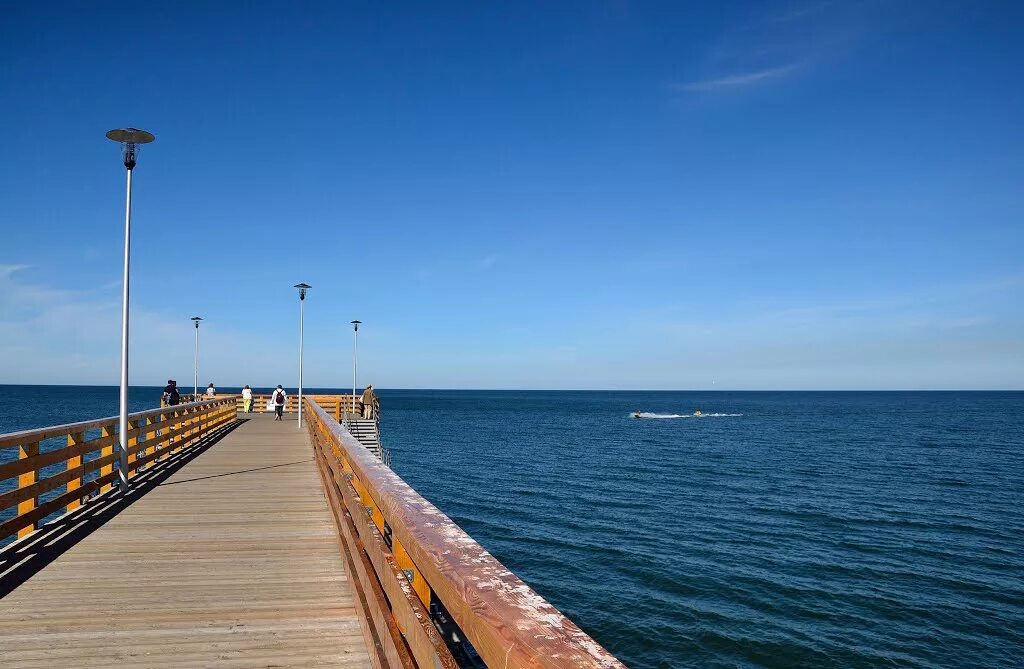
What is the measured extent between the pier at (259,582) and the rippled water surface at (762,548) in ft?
25.2

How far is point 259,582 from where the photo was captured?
5238mm

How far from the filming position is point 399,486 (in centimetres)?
363

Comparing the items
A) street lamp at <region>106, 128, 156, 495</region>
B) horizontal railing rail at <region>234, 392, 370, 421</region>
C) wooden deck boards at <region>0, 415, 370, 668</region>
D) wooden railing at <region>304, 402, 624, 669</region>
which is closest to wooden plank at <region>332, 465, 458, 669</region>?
wooden railing at <region>304, 402, 624, 669</region>

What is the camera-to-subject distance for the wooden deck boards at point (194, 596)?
12.6 ft

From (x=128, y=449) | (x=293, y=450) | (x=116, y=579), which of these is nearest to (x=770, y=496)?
(x=293, y=450)

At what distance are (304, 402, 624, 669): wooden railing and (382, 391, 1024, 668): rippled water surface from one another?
9.29 m

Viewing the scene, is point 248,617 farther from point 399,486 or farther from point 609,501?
point 609,501

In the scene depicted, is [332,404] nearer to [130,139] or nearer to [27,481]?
[130,139]

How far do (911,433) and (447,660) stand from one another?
6760 cm

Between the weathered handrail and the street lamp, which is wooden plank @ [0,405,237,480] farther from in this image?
the weathered handrail

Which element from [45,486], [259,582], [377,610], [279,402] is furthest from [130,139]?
[279,402]

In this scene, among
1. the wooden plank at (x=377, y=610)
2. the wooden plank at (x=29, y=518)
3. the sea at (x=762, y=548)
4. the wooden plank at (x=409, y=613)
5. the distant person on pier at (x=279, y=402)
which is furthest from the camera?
the distant person on pier at (x=279, y=402)

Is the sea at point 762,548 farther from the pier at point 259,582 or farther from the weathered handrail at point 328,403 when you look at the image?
the pier at point 259,582

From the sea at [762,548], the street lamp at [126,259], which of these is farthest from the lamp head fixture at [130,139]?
the sea at [762,548]
